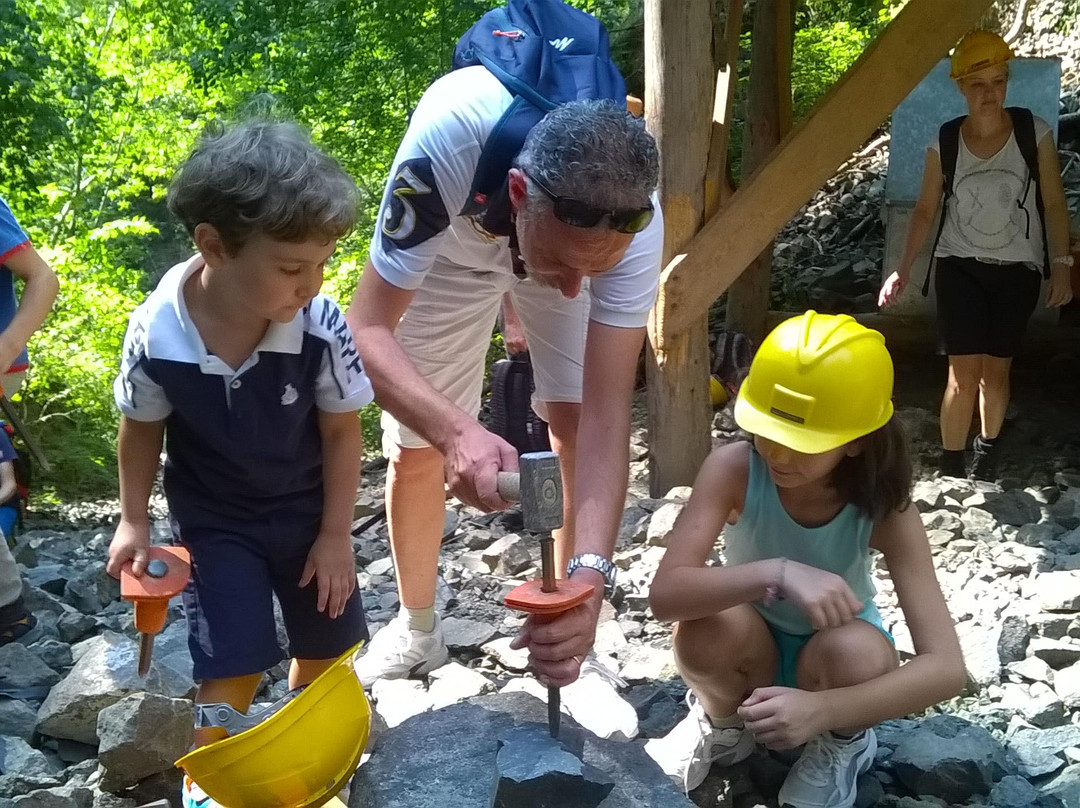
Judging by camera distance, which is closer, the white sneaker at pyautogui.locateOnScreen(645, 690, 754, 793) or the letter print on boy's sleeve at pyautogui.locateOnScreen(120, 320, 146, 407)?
the letter print on boy's sleeve at pyautogui.locateOnScreen(120, 320, 146, 407)

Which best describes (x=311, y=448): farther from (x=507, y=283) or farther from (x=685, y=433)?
(x=685, y=433)

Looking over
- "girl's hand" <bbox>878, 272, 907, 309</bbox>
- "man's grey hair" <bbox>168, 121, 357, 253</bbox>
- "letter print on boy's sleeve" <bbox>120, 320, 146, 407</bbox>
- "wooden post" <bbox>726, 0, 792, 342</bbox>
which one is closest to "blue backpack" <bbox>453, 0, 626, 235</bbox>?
"man's grey hair" <bbox>168, 121, 357, 253</bbox>

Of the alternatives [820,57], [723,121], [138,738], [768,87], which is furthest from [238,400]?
[820,57]

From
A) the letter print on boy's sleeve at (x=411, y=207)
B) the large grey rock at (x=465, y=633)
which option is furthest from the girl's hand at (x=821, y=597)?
the large grey rock at (x=465, y=633)

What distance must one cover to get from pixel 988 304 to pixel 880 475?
9.53ft

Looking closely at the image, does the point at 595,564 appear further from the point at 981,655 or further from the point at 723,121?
the point at 723,121

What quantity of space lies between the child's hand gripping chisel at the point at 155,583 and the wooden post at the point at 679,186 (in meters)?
3.05

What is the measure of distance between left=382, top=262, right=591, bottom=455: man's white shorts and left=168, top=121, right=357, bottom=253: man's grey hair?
80cm

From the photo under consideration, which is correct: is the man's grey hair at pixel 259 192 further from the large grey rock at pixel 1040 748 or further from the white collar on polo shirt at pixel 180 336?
the large grey rock at pixel 1040 748

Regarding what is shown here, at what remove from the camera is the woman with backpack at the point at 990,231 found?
4.74 m

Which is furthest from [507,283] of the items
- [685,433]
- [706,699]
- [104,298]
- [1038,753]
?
[104,298]

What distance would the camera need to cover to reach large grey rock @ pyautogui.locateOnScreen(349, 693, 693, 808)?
1990 millimetres

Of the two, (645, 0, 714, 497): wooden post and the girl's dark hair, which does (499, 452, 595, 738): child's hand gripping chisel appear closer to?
the girl's dark hair

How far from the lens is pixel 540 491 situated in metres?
1.90
